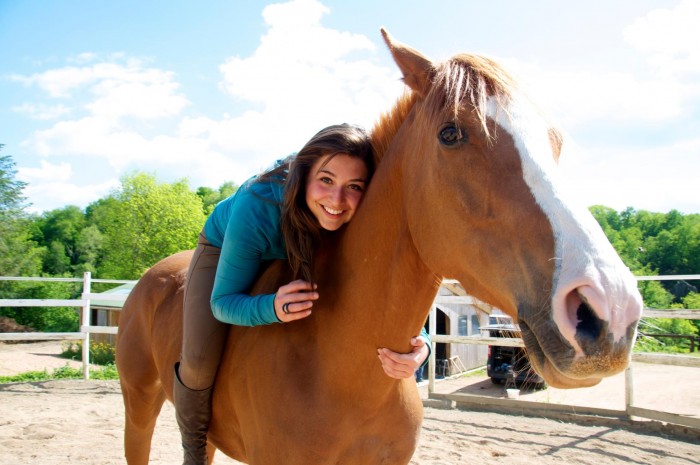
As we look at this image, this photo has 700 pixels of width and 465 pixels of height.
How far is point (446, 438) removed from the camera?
6277mm

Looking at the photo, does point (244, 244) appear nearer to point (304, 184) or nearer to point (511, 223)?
point (304, 184)

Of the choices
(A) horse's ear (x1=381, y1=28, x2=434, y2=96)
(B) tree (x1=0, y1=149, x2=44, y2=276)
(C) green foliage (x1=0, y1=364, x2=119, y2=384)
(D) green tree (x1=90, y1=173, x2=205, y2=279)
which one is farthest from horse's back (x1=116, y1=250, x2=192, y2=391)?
(B) tree (x1=0, y1=149, x2=44, y2=276)

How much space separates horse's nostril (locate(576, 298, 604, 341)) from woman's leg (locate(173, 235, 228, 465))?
181cm

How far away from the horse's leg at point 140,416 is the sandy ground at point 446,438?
1.69 m

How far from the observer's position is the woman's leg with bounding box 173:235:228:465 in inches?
93.7

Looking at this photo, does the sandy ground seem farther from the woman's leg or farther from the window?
the window

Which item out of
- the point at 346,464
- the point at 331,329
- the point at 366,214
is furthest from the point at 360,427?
the point at 366,214

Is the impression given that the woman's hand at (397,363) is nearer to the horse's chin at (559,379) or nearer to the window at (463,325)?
the horse's chin at (559,379)

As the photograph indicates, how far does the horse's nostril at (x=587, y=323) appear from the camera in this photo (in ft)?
3.61

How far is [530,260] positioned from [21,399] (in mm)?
9909

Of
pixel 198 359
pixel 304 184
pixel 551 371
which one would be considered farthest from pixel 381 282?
pixel 198 359

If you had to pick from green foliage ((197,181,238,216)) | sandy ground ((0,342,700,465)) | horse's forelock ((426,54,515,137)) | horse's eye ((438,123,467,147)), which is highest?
green foliage ((197,181,238,216))

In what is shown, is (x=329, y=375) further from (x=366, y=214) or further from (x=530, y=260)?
(x=530, y=260)

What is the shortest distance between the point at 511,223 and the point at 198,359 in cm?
176
